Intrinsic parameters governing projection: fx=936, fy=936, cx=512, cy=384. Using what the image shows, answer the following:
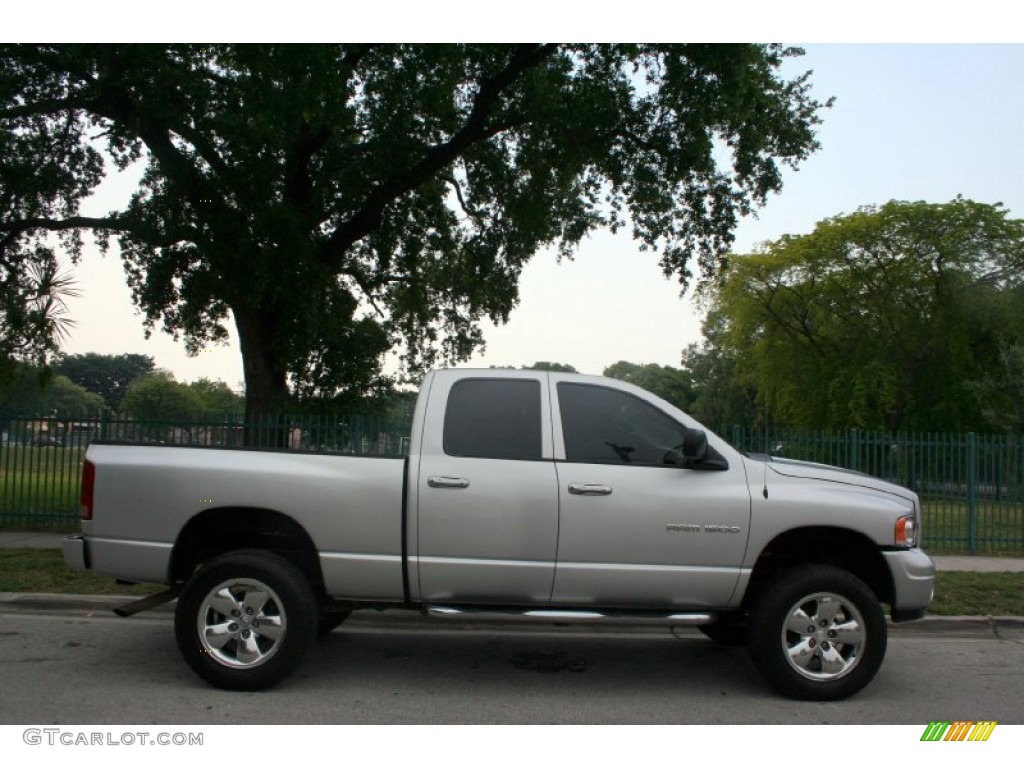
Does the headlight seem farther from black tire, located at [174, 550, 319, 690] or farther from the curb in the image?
black tire, located at [174, 550, 319, 690]

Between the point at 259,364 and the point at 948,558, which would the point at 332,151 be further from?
the point at 948,558

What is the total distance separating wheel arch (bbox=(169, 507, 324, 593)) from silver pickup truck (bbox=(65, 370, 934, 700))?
24 mm

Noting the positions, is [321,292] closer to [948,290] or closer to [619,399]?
[619,399]

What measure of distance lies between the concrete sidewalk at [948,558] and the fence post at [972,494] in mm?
545

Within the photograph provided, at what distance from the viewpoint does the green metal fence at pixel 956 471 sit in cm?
1427

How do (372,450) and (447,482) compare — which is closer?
(447,482)

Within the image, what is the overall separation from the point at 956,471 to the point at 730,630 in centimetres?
1021

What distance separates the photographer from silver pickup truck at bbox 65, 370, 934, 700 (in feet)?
19.1

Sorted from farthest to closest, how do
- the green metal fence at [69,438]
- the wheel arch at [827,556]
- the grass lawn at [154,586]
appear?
the green metal fence at [69,438] → the grass lawn at [154,586] → the wheel arch at [827,556]

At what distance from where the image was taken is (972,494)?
14.3 meters

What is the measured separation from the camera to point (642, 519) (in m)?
5.84

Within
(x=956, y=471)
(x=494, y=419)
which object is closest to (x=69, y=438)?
(x=494, y=419)

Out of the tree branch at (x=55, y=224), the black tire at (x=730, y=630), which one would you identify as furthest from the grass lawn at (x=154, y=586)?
the tree branch at (x=55, y=224)

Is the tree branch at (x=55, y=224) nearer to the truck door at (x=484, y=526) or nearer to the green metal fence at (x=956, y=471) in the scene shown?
the green metal fence at (x=956, y=471)
